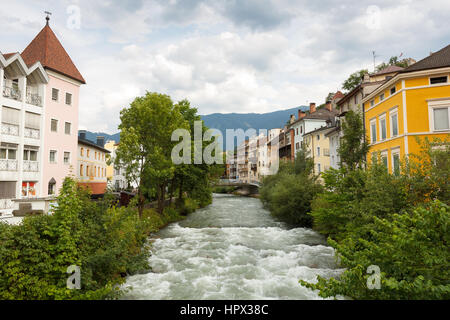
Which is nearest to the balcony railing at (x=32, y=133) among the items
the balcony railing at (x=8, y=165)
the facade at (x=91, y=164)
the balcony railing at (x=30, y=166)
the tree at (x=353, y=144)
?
the balcony railing at (x=30, y=166)

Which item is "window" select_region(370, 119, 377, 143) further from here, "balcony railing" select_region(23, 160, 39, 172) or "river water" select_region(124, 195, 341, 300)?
"balcony railing" select_region(23, 160, 39, 172)

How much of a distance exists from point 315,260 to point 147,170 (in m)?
13.8

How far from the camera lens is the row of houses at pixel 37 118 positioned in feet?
75.2

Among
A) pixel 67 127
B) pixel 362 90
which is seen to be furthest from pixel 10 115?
pixel 362 90

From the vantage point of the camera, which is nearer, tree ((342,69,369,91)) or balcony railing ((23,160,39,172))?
balcony railing ((23,160,39,172))

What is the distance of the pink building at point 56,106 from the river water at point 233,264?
12.2 metres

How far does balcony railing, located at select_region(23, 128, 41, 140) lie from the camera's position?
24.2 m

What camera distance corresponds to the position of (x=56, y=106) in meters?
26.9

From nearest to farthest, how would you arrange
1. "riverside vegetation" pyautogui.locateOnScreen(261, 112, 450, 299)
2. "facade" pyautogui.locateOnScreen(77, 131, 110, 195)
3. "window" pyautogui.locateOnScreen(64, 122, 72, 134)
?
"riverside vegetation" pyautogui.locateOnScreen(261, 112, 450, 299)
"window" pyautogui.locateOnScreen(64, 122, 72, 134)
"facade" pyautogui.locateOnScreen(77, 131, 110, 195)

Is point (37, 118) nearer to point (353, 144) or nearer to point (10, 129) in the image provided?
point (10, 129)

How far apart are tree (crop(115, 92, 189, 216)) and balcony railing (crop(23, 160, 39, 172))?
840 cm

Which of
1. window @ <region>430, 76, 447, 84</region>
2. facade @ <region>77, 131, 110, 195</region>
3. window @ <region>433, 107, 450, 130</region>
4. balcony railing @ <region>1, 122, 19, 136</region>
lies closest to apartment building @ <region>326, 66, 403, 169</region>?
window @ <region>430, 76, 447, 84</region>

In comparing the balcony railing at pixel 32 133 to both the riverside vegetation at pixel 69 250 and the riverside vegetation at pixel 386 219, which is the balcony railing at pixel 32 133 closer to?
the riverside vegetation at pixel 69 250

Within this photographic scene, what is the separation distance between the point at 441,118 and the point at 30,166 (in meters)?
32.1
